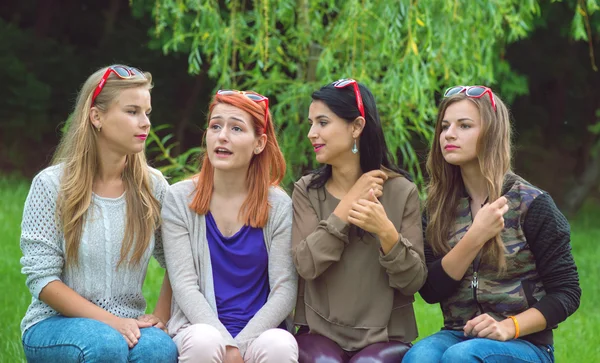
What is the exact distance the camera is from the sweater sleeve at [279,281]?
125 inches

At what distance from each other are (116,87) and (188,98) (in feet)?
26.0

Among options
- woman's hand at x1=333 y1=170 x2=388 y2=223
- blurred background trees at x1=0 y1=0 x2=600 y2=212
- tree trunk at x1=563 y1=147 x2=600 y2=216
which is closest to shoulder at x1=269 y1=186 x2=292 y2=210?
woman's hand at x1=333 y1=170 x2=388 y2=223

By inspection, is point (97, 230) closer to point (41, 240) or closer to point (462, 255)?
point (41, 240)

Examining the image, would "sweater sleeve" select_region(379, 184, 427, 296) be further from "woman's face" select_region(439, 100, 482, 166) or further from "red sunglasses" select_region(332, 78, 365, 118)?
"red sunglasses" select_region(332, 78, 365, 118)

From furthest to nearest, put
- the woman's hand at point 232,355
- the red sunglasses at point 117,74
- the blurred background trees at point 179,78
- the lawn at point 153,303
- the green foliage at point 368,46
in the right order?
the blurred background trees at point 179,78, the green foliage at point 368,46, the lawn at point 153,303, the red sunglasses at point 117,74, the woman's hand at point 232,355

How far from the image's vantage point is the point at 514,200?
10.4 ft

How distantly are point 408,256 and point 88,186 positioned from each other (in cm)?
120

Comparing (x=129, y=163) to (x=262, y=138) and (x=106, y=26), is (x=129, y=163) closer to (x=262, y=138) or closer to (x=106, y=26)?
(x=262, y=138)

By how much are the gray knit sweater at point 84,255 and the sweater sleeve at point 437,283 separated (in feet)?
3.44

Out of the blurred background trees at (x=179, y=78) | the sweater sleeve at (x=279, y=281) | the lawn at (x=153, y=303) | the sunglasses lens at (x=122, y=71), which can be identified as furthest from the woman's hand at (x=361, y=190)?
the blurred background trees at (x=179, y=78)

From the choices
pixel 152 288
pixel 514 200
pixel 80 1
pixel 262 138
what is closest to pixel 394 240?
pixel 514 200

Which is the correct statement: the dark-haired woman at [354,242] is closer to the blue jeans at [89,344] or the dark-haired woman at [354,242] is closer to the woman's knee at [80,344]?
the blue jeans at [89,344]

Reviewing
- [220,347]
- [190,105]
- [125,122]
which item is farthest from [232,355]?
[190,105]

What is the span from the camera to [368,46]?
5512mm
